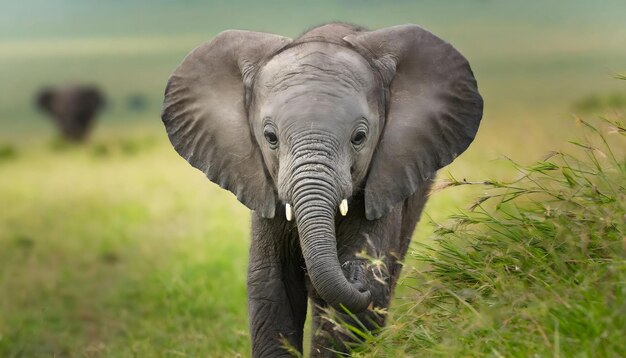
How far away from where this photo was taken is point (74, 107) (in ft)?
102

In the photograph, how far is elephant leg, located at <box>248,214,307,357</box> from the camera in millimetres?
6805

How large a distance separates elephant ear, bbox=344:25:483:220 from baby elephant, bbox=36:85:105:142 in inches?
971

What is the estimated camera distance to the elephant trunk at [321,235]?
579 centimetres

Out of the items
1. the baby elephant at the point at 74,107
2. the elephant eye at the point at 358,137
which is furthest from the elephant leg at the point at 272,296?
the baby elephant at the point at 74,107

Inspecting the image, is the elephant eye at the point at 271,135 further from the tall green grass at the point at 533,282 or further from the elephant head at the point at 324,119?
the tall green grass at the point at 533,282

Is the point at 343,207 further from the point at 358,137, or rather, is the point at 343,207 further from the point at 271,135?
the point at 271,135

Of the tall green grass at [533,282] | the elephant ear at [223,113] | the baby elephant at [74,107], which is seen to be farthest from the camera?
the baby elephant at [74,107]

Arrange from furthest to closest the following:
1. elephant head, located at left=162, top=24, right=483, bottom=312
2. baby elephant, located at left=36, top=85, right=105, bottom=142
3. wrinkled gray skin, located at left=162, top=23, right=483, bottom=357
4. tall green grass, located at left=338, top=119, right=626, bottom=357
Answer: baby elephant, located at left=36, top=85, right=105, bottom=142 → wrinkled gray skin, located at left=162, top=23, right=483, bottom=357 → elephant head, located at left=162, top=24, right=483, bottom=312 → tall green grass, located at left=338, top=119, right=626, bottom=357

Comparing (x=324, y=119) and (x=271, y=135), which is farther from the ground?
(x=324, y=119)

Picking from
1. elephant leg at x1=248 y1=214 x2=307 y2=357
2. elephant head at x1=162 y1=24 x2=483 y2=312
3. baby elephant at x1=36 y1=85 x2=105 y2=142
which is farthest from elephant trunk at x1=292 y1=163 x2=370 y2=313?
baby elephant at x1=36 y1=85 x2=105 y2=142

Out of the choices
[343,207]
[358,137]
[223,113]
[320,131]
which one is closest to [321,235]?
[343,207]

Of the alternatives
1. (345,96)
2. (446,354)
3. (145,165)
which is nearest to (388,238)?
(345,96)

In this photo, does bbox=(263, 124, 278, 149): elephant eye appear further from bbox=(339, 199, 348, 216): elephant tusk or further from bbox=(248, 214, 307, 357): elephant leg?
bbox=(248, 214, 307, 357): elephant leg

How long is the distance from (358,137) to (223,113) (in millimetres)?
995
